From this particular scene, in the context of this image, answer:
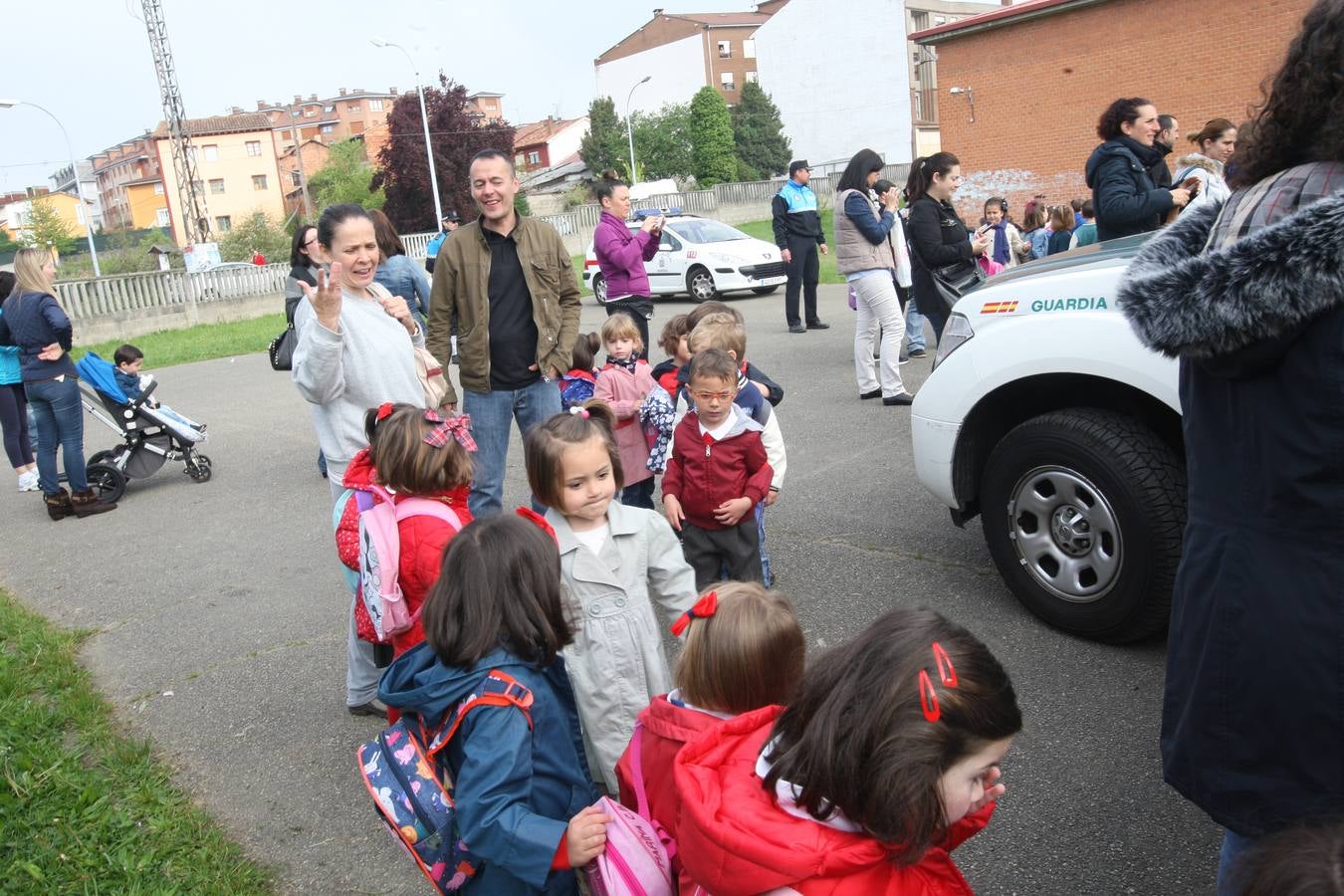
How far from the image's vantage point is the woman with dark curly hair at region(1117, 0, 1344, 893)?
5.25ft

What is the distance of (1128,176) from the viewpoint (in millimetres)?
6148

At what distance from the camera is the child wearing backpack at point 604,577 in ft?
9.45

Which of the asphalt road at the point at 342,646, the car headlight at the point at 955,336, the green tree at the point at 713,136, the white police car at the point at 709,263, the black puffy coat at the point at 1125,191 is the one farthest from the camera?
the green tree at the point at 713,136

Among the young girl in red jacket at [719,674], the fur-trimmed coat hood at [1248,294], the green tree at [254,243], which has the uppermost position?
the green tree at [254,243]

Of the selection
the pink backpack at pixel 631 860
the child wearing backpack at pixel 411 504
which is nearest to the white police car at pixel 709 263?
the child wearing backpack at pixel 411 504

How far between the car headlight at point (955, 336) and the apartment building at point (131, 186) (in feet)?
323

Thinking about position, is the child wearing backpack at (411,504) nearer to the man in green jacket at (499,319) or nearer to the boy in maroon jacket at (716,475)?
the boy in maroon jacket at (716,475)

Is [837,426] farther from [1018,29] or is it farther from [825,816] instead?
[1018,29]

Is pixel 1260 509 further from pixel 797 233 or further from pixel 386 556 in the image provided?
pixel 797 233

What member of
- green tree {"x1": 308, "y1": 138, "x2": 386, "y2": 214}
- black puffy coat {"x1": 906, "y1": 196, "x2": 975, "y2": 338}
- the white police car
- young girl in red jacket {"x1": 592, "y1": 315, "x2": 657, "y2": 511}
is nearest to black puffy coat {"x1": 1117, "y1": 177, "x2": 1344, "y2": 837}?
young girl in red jacket {"x1": 592, "y1": 315, "x2": 657, "y2": 511}

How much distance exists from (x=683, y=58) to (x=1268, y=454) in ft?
262

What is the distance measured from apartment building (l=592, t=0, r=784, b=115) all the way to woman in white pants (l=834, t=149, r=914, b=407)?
68693 mm

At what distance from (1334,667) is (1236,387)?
1.60 feet

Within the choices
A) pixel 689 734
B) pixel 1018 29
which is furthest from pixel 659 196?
pixel 689 734
